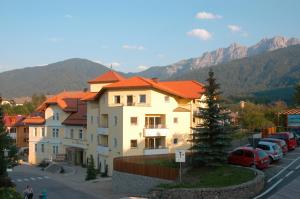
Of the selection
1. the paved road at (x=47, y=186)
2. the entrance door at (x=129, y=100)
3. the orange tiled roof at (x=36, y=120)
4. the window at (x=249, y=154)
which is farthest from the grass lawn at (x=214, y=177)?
the orange tiled roof at (x=36, y=120)

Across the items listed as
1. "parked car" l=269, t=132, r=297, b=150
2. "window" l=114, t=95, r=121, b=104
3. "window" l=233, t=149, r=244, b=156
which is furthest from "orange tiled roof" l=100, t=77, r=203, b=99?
"window" l=233, t=149, r=244, b=156

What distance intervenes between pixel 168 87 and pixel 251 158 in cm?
2672

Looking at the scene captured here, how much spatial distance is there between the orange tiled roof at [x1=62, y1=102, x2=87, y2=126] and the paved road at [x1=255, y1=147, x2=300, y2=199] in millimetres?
32342

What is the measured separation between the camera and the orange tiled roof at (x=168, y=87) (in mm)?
52006

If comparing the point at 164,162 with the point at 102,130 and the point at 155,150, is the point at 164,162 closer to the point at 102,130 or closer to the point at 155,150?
the point at 155,150

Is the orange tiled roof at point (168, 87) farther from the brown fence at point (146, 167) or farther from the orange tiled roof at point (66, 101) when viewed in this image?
the orange tiled roof at point (66, 101)

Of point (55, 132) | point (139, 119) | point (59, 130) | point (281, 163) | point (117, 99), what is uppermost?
point (117, 99)

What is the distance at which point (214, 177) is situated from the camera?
1113 inches

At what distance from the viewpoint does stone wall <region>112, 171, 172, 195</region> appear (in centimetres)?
3359

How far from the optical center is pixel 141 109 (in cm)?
5094

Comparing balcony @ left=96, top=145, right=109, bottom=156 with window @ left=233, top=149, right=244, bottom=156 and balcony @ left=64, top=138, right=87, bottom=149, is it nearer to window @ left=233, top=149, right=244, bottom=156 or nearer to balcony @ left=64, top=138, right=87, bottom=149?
balcony @ left=64, top=138, right=87, bottom=149

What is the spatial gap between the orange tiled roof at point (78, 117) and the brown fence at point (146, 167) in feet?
83.8

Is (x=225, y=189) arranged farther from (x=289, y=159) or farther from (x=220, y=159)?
(x=289, y=159)

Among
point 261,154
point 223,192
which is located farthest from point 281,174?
point 223,192
